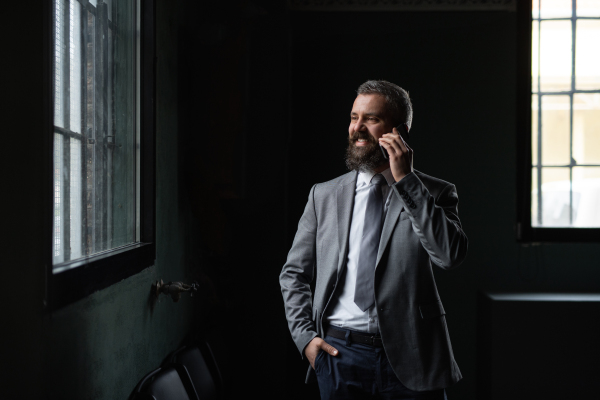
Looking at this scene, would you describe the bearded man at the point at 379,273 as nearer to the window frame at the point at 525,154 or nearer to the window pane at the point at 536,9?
the window frame at the point at 525,154

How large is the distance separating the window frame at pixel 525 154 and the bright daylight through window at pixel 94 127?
7.64 ft

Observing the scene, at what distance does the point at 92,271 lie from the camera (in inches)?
51.9

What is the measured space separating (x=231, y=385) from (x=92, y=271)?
1.83 meters

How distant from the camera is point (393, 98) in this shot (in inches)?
76.0

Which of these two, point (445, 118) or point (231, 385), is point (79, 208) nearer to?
point (231, 385)

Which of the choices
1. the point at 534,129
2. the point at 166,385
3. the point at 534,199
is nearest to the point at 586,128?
the point at 534,129

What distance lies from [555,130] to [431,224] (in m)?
1.95

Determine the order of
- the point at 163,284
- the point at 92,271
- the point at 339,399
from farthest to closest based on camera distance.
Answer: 1. the point at 163,284
2. the point at 339,399
3. the point at 92,271

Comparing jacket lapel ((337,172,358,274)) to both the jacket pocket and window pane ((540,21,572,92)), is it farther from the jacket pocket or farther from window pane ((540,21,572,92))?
window pane ((540,21,572,92))

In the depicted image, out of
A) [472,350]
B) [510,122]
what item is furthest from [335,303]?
[510,122]

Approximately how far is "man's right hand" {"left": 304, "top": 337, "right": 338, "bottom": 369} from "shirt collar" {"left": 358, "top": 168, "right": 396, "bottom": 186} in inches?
25.2

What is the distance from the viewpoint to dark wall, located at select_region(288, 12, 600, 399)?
10.2 ft

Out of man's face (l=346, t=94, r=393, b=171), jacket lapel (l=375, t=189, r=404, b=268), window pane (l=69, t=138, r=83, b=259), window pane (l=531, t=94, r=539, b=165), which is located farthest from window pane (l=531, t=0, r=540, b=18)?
window pane (l=69, t=138, r=83, b=259)

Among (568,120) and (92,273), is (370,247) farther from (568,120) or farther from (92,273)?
(568,120)
